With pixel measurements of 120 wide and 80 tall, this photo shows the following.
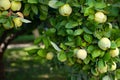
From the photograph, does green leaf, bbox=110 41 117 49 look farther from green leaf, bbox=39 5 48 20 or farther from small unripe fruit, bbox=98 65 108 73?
green leaf, bbox=39 5 48 20

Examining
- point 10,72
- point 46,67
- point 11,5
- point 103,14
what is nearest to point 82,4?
point 103,14

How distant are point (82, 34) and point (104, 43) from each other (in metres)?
0.19

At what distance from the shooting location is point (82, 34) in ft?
6.91

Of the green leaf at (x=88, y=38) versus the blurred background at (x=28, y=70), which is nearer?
the green leaf at (x=88, y=38)

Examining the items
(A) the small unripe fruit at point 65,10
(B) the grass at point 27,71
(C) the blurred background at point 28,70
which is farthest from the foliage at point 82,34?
(B) the grass at point 27,71

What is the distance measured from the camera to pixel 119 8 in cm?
235

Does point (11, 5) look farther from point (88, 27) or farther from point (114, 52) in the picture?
point (114, 52)

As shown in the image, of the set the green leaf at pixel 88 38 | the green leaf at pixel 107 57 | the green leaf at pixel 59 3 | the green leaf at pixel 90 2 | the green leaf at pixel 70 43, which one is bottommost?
the green leaf at pixel 107 57

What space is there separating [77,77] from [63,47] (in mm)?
354

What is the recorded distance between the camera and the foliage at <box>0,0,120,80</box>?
2.06m

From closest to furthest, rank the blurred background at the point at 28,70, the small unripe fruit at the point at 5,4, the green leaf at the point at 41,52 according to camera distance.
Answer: the small unripe fruit at the point at 5,4 < the green leaf at the point at 41,52 < the blurred background at the point at 28,70

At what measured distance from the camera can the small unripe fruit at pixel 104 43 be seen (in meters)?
1.98

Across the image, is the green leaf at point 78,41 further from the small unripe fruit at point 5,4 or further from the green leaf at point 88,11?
the small unripe fruit at point 5,4

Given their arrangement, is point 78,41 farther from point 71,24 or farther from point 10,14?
point 10,14
